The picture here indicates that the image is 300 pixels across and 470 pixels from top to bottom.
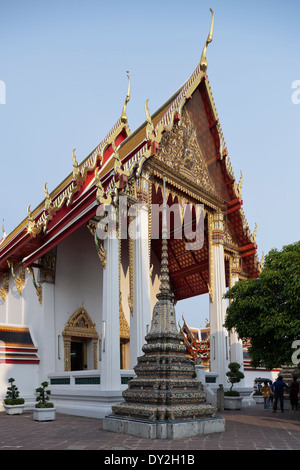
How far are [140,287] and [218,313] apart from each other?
356 centimetres

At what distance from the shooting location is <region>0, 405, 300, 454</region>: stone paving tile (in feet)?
16.5

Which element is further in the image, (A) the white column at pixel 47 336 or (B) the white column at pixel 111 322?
(A) the white column at pixel 47 336

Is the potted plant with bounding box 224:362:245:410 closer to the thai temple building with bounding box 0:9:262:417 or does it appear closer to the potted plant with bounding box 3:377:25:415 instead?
the thai temple building with bounding box 0:9:262:417

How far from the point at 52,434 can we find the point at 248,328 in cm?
412

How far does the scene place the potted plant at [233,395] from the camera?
10992mm

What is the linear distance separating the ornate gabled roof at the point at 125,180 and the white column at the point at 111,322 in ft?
3.29

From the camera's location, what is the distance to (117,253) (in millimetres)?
9508

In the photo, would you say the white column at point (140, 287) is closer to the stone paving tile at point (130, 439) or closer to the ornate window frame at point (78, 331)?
the stone paving tile at point (130, 439)

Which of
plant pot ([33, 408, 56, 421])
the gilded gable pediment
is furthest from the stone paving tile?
the gilded gable pediment

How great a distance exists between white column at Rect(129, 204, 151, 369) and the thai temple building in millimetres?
23

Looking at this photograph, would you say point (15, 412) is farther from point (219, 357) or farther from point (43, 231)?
point (219, 357)

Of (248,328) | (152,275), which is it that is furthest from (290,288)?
(152,275)

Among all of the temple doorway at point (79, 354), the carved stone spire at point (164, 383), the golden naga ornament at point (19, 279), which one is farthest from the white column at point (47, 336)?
the carved stone spire at point (164, 383)

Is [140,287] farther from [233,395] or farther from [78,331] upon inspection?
[233,395]
